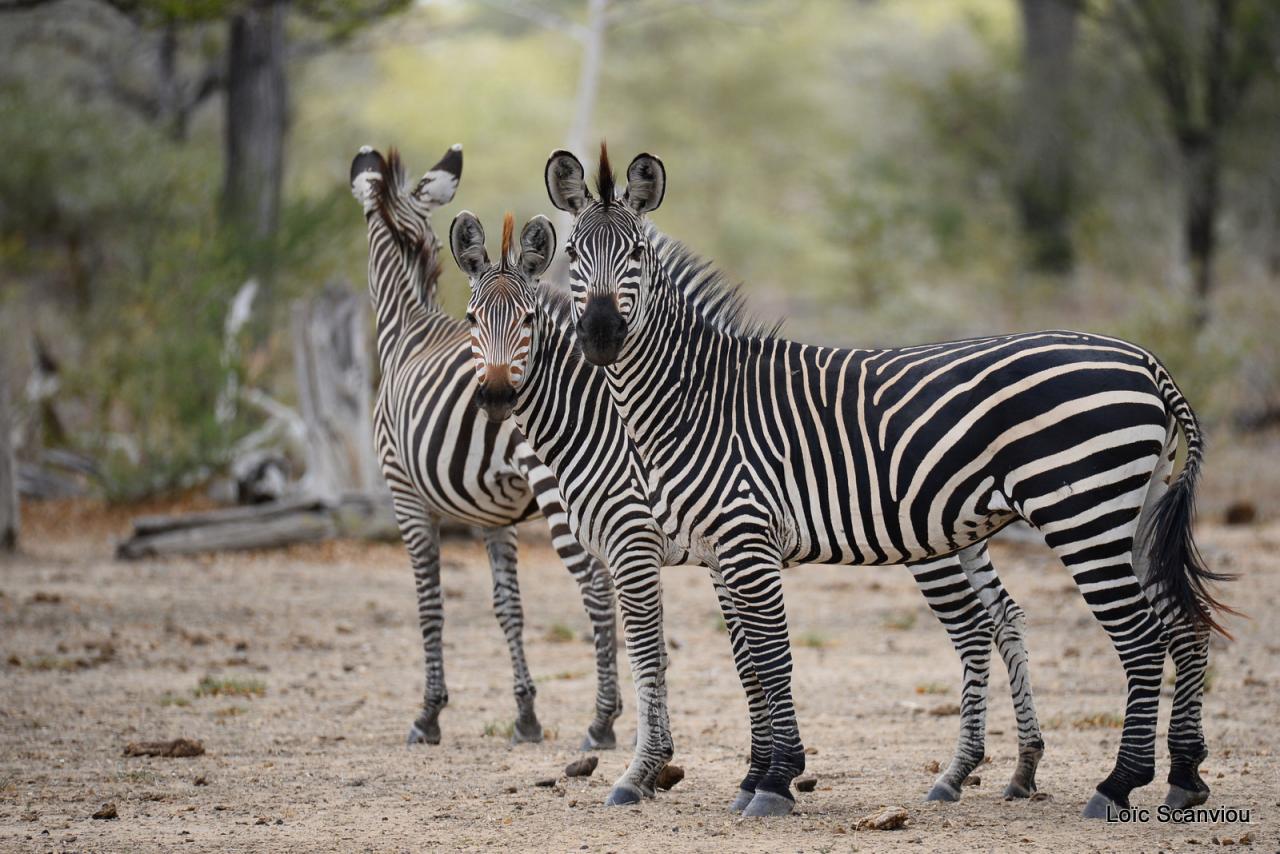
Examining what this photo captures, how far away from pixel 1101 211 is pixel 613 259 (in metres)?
21.0

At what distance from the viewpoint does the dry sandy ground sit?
16.7 feet

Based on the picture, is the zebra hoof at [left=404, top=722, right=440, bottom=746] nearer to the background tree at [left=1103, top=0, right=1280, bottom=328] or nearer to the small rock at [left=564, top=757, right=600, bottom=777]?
the small rock at [left=564, top=757, right=600, bottom=777]

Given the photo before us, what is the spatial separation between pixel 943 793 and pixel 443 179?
4201mm

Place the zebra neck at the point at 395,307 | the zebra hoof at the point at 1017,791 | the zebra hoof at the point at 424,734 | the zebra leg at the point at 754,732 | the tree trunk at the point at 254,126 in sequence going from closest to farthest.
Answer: the zebra leg at the point at 754,732, the zebra hoof at the point at 1017,791, the zebra hoof at the point at 424,734, the zebra neck at the point at 395,307, the tree trunk at the point at 254,126

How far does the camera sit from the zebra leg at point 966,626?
567 centimetres

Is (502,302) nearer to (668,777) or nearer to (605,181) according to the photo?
(605,181)

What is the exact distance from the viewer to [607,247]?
5152mm

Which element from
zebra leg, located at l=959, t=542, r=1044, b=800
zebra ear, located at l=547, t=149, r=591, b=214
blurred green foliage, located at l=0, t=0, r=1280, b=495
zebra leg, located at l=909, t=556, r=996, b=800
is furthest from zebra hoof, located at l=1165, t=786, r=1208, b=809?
blurred green foliage, located at l=0, t=0, r=1280, b=495

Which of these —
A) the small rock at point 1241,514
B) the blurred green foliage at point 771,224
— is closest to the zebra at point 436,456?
the blurred green foliage at point 771,224

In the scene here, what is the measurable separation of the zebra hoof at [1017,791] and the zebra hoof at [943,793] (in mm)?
222

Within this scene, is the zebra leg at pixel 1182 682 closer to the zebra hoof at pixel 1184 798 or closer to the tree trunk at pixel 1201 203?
the zebra hoof at pixel 1184 798

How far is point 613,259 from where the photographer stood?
203 inches

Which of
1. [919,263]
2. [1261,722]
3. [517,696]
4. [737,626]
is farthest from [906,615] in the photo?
[919,263]

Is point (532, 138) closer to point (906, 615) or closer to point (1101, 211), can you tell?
point (1101, 211)
